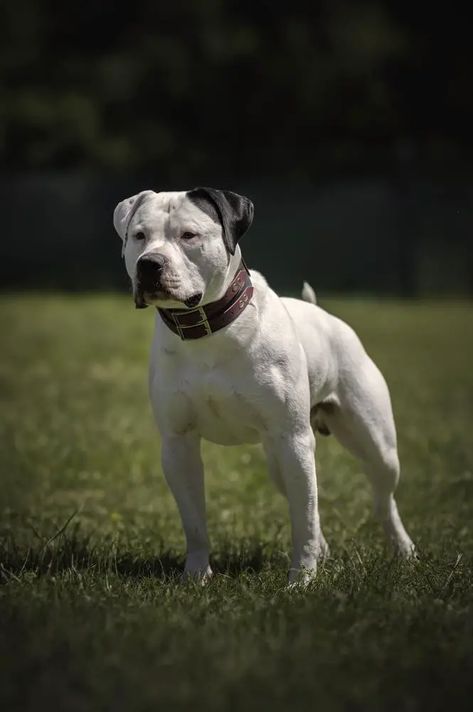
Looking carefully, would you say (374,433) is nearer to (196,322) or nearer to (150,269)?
(196,322)

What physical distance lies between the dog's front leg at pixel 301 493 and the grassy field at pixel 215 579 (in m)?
0.13

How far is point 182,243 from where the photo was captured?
15.1 feet

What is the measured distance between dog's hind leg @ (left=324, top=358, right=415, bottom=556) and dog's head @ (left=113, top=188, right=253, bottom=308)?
118cm

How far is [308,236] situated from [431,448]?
16.2 metres

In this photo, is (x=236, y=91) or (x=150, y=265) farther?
(x=236, y=91)

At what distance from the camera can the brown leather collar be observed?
4.77 meters

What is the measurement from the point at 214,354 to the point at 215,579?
97cm

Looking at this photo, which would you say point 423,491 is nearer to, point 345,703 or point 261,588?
point 261,588

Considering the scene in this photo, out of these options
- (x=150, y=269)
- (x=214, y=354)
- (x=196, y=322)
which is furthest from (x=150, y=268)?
(x=214, y=354)

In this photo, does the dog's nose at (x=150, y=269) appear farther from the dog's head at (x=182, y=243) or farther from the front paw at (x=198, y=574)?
the front paw at (x=198, y=574)

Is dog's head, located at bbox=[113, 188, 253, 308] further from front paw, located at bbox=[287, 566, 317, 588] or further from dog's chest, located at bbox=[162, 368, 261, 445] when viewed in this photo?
front paw, located at bbox=[287, 566, 317, 588]

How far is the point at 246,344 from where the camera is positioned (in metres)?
4.83

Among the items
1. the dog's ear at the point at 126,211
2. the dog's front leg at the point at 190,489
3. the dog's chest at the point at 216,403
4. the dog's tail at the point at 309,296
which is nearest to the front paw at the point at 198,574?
the dog's front leg at the point at 190,489

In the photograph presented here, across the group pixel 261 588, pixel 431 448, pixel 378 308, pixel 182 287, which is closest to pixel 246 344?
pixel 182 287
